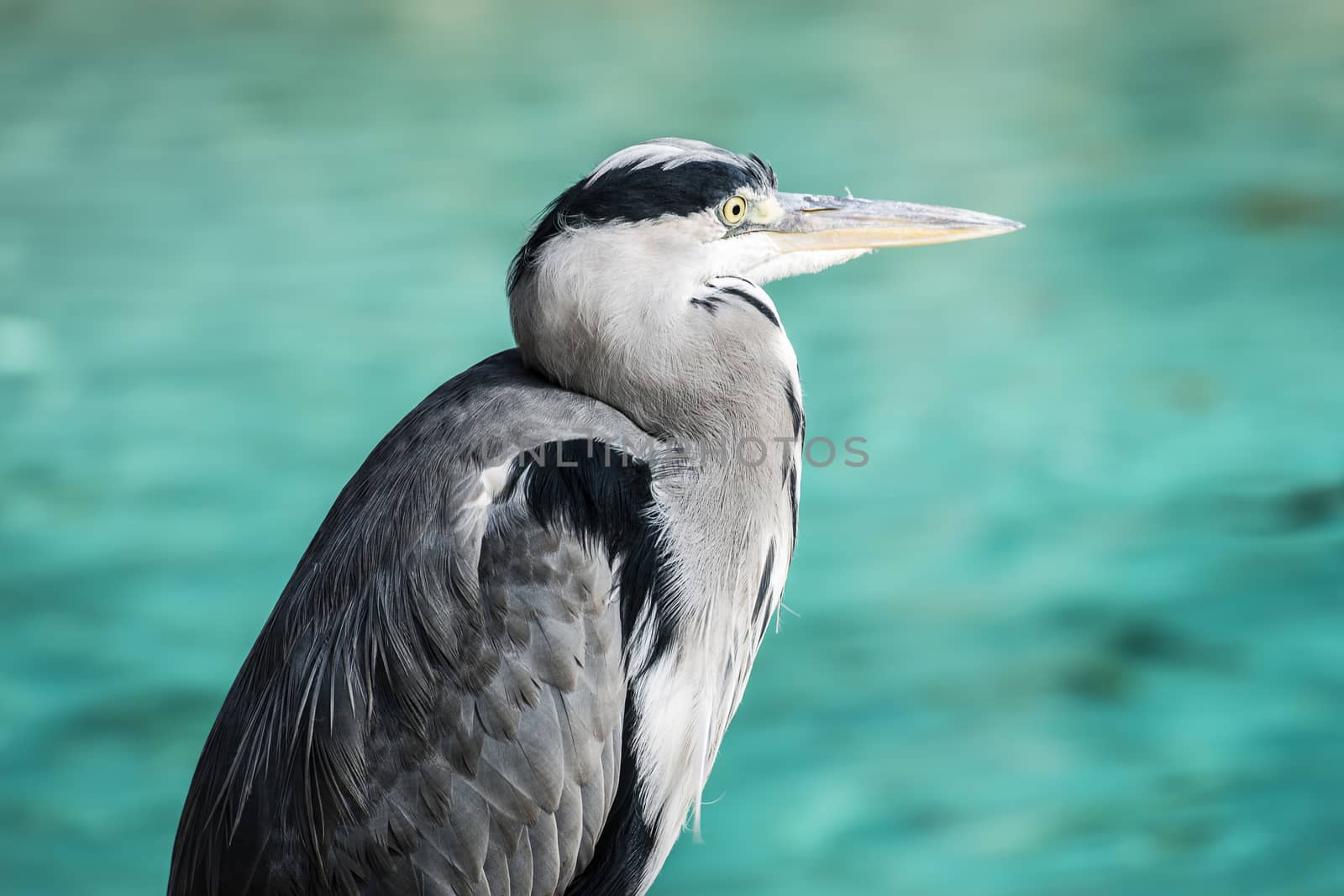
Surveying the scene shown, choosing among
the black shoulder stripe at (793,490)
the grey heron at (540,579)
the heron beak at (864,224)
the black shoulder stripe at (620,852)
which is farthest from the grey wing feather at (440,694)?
the heron beak at (864,224)

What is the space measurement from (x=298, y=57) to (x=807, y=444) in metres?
4.55

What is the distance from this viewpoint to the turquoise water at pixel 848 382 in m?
4.01

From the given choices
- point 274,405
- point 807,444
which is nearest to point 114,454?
point 274,405

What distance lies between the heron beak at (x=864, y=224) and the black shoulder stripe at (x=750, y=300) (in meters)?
0.09

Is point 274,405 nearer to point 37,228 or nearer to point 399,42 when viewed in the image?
point 37,228

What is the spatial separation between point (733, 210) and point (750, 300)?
115 mm

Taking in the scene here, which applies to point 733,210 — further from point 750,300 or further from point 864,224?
point 864,224

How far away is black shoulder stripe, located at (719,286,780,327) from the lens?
77.6 inches

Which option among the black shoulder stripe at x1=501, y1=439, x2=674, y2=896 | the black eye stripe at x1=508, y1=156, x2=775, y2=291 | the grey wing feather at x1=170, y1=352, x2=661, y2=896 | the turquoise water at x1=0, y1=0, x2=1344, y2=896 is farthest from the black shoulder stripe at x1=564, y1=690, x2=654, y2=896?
the turquoise water at x1=0, y1=0, x2=1344, y2=896

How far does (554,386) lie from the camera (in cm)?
197

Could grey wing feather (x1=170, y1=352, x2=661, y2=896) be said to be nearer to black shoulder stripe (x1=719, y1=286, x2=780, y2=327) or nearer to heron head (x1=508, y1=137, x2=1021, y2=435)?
heron head (x1=508, y1=137, x2=1021, y2=435)

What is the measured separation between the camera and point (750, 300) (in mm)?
1976

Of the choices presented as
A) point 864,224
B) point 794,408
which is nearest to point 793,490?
point 794,408

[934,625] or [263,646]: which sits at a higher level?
[263,646]
